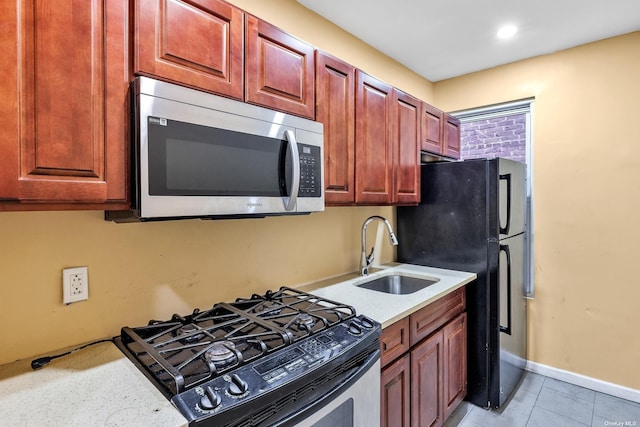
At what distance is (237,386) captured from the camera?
36.2 inches

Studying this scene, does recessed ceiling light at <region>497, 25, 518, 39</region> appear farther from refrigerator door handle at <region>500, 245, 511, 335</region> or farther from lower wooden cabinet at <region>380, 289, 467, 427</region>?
lower wooden cabinet at <region>380, 289, 467, 427</region>

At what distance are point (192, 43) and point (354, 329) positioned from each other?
1191 millimetres

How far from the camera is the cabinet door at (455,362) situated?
6.57ft

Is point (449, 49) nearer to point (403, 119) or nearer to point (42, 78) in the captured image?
point (403, 119)

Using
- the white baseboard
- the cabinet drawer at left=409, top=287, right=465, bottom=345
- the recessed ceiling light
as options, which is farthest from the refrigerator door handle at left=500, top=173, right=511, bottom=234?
the white baseboard

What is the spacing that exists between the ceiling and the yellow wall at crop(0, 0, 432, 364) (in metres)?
0.28

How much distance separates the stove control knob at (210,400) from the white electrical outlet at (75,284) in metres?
0.65

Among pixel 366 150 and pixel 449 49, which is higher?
pixel 449 49

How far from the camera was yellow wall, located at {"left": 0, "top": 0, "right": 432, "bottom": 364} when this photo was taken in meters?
1.10

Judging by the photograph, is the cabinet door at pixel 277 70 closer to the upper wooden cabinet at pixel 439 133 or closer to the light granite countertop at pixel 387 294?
the light granite countertop at pixel 387 294

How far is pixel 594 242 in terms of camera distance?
8.00ft

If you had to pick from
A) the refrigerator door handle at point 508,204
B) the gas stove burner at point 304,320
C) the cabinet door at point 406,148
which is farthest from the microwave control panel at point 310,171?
the refrigerator door handle at point 508,204

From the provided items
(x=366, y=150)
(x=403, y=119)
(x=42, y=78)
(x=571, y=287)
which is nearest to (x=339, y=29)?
(x=403, y=119)

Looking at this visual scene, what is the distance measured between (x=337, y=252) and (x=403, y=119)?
0.98m
